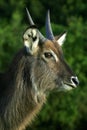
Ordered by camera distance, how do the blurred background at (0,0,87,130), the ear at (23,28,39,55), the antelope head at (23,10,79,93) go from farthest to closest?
the blurred background at (0,0,87,130) < the antelope head at (23,10,79,93) < the ear at (23,28,39,55)

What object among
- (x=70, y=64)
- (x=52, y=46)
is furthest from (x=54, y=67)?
(x=70, y=64)

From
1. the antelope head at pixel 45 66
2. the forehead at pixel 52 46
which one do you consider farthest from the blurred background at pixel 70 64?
the antelope head at pixel 45 66

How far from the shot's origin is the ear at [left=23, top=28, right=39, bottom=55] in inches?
435

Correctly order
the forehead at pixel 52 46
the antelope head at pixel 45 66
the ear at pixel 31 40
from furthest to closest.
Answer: the forehead at pixel 52 46 < the antelope head at pixel 45 66 < the ear at pixel 31 40

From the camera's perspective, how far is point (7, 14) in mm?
26312

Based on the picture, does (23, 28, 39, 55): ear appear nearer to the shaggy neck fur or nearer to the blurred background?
the shaggy neck fur

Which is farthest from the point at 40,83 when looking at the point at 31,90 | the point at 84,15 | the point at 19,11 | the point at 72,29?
the point at 84,15

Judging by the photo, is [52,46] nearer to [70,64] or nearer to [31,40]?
[31,40]

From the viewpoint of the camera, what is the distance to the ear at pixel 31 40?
11.1 m

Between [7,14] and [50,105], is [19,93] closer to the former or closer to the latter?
[50,105]

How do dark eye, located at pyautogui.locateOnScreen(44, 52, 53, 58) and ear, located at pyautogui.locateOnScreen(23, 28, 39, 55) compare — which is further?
dark eye, located at pyautogui.locateOnScreen(44, 52, 53, 58)

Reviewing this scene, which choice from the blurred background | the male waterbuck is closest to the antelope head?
the male waterbuck

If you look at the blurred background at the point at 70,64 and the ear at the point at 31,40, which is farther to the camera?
the blurred background at the point at 70,64

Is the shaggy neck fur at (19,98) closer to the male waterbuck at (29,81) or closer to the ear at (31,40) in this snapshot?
the male waterbuck at (29,81)
